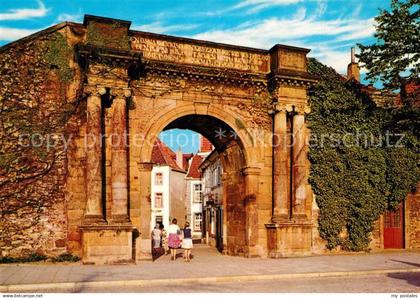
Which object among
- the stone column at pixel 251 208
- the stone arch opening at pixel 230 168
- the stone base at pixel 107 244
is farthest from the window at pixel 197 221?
the stone base at pixel 107 244

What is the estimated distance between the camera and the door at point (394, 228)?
20891 mm

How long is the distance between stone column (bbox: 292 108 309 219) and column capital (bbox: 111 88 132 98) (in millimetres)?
6492

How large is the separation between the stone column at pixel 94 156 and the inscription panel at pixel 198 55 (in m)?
2.56

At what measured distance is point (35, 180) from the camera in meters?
15.7

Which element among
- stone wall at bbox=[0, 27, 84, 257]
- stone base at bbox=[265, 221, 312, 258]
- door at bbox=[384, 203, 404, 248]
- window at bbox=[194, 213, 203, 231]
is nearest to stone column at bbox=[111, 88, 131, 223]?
stone wall at bbox=[0, 27, 84, 257]

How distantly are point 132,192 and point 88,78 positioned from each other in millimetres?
4119

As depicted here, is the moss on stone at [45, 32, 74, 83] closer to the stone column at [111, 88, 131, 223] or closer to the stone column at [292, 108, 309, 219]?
the stone column at [111, 88, 131, 223]

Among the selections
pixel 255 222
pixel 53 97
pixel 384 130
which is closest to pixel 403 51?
pixel 384 130

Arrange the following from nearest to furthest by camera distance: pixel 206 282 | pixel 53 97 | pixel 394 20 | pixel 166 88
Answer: pixel 206 282 < pixel 53 97 < pixel 166 88 < pixel 394 20

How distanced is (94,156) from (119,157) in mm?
822

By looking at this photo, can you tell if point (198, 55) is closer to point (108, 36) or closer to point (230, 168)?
point (108, 36)

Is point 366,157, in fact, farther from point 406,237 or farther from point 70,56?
point 70,56

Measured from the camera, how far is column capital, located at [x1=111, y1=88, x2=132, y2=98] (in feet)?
52.1

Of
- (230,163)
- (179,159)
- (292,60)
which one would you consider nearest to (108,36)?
(292,60)
